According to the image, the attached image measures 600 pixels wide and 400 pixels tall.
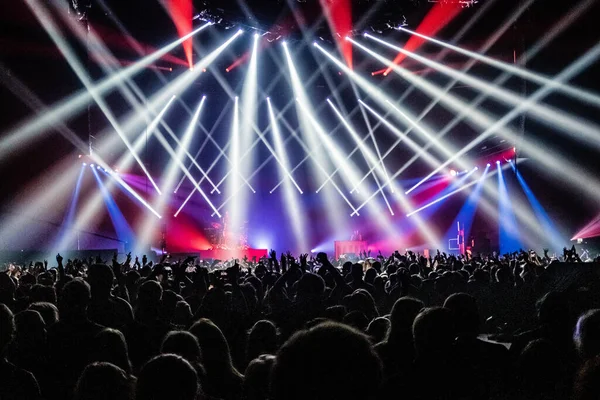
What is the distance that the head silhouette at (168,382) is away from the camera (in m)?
1.78

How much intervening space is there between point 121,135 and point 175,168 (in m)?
4.00

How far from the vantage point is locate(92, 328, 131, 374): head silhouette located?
3039mm

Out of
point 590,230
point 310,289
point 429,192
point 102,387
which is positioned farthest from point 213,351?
point 429,192

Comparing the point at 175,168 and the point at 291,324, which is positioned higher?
the point at 175,168

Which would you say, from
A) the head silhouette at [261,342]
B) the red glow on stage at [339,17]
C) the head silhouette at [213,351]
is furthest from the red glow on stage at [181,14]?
the head silhouette at [213,351]

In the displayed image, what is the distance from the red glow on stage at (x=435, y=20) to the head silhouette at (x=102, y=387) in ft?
51.2

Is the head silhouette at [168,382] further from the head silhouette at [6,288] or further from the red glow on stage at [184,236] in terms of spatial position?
the red glow on stage at [184,236]

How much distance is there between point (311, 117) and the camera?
945 inches

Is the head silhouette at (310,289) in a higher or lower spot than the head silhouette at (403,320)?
higher

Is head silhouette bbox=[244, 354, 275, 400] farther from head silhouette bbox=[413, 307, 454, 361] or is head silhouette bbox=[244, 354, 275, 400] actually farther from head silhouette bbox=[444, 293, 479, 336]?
head silhouette bbox=[444, 293, 479, 336]

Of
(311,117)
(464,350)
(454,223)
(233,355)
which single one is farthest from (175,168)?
(464,350)

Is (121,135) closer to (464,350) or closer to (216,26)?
(216,26)

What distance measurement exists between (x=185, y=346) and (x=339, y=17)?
15835 millimetres

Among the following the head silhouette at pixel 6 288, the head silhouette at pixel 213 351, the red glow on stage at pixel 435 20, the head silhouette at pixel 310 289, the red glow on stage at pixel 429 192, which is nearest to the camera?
the head silhouette at pixel 213 351
